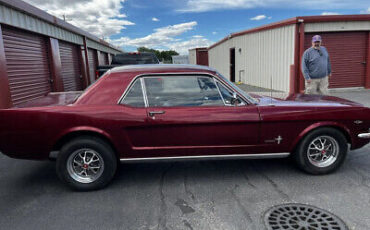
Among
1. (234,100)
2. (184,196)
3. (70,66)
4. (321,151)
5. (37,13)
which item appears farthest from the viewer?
(70,66)

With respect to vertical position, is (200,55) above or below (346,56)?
above

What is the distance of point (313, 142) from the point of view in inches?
141

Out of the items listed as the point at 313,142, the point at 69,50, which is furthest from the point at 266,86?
the point at 313,142

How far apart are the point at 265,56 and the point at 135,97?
463 inches

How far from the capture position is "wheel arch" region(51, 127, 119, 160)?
328 centimetres

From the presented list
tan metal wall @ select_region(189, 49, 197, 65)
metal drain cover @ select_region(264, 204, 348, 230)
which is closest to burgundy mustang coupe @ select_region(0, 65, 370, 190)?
metal drain cover @ select_region(264, 204, 348, 230)

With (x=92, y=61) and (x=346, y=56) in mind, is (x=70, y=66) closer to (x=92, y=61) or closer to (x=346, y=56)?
(x=92, y=61)

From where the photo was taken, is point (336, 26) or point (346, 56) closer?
point (336, 26)

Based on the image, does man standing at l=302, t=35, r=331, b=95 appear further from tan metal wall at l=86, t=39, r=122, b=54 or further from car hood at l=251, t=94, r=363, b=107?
tan metal wall at l=86, t=39, r=122, b=54

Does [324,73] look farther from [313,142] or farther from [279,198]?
[279,198]

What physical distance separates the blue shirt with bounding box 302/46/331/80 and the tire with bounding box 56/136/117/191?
186 inches

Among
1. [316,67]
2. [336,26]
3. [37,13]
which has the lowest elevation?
[316,67]

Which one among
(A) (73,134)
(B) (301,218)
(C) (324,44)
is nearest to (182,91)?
(A) (73,134)

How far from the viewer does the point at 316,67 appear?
593 cm
